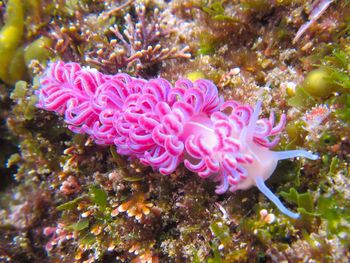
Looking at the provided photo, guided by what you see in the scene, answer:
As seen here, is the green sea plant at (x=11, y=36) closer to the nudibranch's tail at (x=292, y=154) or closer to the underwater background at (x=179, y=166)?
the underwater background at (x=179, y=166)

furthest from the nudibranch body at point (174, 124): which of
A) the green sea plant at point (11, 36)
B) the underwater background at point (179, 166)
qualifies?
the green sea plant at point (11, 36)

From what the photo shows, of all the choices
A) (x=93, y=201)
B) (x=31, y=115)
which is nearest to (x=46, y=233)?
(x=93, y=201)

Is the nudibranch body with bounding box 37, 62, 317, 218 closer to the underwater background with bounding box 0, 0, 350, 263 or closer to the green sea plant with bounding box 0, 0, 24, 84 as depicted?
the underwater background with bounding box 0, 0, 350, 263

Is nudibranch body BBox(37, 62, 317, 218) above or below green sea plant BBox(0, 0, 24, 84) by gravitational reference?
below

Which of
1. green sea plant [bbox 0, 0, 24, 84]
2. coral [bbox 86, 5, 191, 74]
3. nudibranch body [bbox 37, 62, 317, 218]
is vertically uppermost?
green sea plant [bbox 0, 0, 24, 84]

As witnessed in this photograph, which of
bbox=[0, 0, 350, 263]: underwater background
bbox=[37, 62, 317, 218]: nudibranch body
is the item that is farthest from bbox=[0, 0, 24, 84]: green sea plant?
bbox=[37, 62, 317, 218]: nudibranch body

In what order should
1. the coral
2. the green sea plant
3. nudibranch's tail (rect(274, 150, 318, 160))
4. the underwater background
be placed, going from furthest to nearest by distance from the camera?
the green sea plant
the coral
the underwater background
nudibranch's tail (rect(274, 150, 318, 160))

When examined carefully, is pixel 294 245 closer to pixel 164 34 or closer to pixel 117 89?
pixel 117 89
